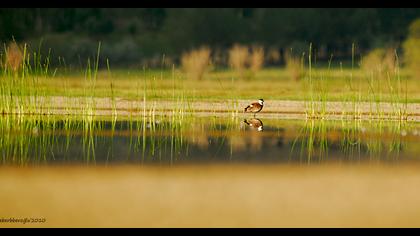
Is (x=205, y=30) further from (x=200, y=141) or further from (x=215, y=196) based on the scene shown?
(x=215, y=196)

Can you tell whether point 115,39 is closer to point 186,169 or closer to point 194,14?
point 194,14

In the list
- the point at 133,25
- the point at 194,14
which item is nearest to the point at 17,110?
the point at 194,14

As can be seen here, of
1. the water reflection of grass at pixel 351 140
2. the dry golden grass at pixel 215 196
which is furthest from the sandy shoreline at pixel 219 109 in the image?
the dry golden grass at pixel 215 196

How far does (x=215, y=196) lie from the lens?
273 inches

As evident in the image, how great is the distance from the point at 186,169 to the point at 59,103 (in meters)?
7.88

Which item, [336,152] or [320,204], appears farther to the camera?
[336,152]

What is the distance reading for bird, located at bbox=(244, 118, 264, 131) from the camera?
12.5 metres

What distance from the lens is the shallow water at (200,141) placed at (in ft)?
29.9

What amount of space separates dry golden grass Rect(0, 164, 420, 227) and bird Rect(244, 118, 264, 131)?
385cm

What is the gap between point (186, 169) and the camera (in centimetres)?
830

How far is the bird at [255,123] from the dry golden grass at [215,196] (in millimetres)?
3853

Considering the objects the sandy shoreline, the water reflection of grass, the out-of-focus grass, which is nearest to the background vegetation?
the out-of-focus grass

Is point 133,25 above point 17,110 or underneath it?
above

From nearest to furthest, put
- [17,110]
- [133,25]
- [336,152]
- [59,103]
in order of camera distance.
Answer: [336,152] → [17,110] → [59,103] → [133,25]
